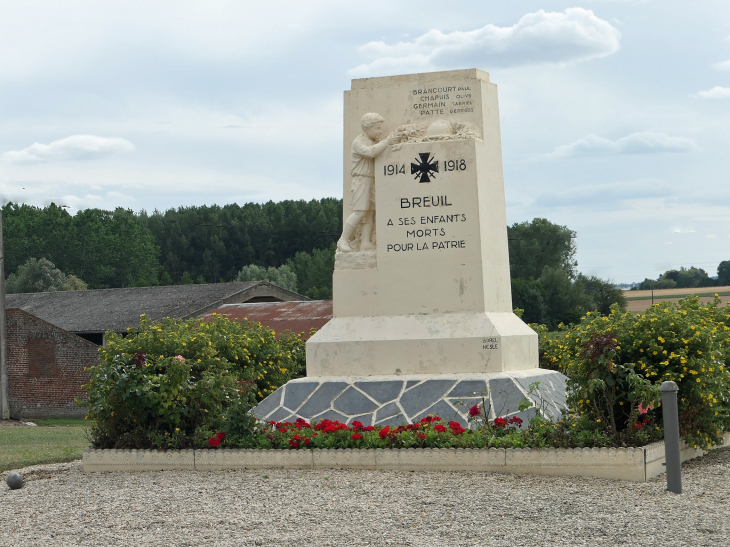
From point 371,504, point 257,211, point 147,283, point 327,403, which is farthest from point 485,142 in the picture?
point 257,211

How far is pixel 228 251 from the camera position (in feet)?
227

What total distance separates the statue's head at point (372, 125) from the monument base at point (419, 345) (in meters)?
2.39

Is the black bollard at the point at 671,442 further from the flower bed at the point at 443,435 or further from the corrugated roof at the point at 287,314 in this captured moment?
the corrugated roof at the point at 287,314

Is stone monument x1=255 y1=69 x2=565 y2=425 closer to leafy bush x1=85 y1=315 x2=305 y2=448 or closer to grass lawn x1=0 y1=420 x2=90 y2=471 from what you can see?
leafy bush x1=85 y1=315 x2=305 y2=448

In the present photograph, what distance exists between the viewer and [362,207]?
1184cm

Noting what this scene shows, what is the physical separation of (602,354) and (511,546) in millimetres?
3289

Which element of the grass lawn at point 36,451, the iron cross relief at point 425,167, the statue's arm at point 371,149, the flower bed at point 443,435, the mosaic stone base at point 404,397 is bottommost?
the grass lawn at point 36,451

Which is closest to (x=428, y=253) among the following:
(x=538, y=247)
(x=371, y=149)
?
(x=371, y=149)

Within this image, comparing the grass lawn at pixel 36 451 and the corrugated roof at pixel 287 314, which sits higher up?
the corrugated roof at pixel 287 314

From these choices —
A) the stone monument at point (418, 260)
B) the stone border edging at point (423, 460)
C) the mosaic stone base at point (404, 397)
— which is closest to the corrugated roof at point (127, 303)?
the stone monument at point (418, 260)

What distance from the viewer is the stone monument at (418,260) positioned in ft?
35.9

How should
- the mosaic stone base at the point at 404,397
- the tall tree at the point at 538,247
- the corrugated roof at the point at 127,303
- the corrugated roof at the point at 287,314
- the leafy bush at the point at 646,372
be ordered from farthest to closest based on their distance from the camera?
the tall tree at the point at 538,247 < the corrugated roof at the point at 127,303 < the corrugated roof at the point at 287,314 < the mosaic stone base at the point at 404,397 < the leafy bush at the point at 646,372

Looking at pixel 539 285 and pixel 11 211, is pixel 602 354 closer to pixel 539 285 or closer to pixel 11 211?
pixel 539 285

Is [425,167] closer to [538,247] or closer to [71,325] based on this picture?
[71,325]
